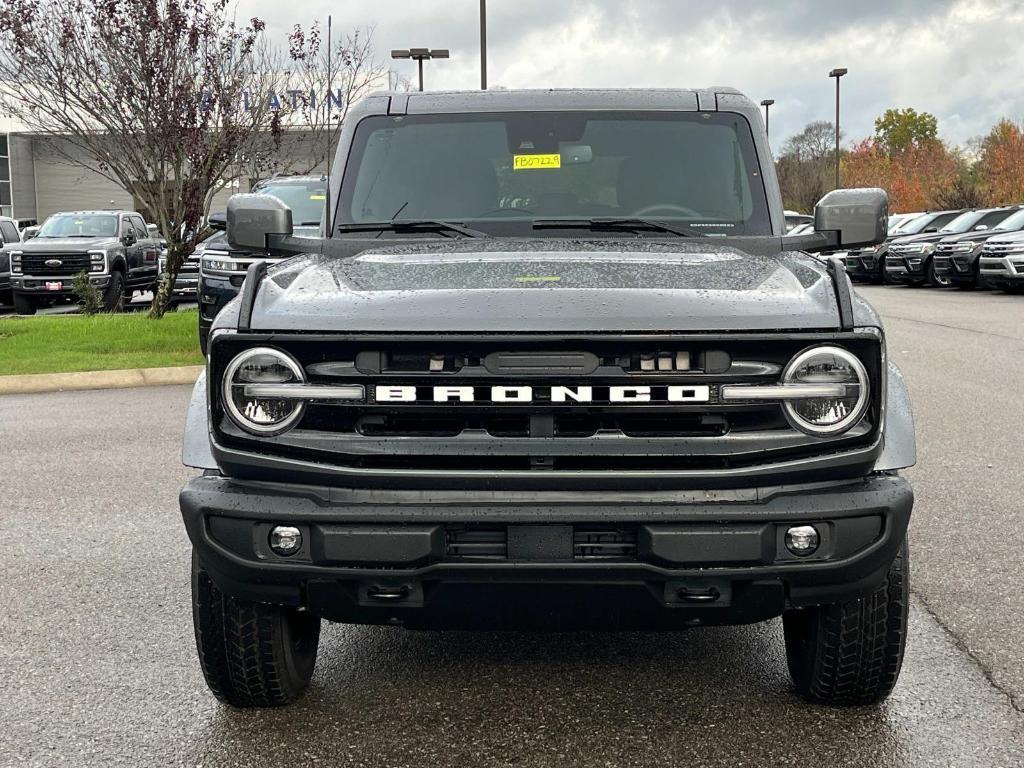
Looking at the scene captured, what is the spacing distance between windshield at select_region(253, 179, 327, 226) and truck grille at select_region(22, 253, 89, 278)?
30.5ft

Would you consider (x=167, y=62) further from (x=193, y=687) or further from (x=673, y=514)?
(x=673, y=514)

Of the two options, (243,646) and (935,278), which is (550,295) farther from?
(935,278)

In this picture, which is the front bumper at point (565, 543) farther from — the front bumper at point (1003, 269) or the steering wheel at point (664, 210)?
the front bumper at point (1003, 269)

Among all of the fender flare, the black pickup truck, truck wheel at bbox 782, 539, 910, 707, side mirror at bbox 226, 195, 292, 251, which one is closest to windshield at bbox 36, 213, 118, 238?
the black pickup truck

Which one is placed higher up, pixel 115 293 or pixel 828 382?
pixel 828 382

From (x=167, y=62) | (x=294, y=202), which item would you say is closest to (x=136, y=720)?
(x=294, y=202)

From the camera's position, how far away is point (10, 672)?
4270mm

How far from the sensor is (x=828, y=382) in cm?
327

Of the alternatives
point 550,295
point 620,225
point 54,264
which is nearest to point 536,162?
point 620,225

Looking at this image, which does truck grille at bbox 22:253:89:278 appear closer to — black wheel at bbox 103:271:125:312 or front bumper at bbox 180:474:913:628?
black wheel at bbox 103:271:125:312

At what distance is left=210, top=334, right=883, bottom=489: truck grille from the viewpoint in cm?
323

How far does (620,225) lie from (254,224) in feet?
4.25

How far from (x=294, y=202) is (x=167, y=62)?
3885mm

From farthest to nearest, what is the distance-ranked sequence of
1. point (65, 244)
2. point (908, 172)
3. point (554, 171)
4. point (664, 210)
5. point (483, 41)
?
point (908, 172)
point (483, 41)
point (65, 244)
point (554, 171)
point (664, 210)
